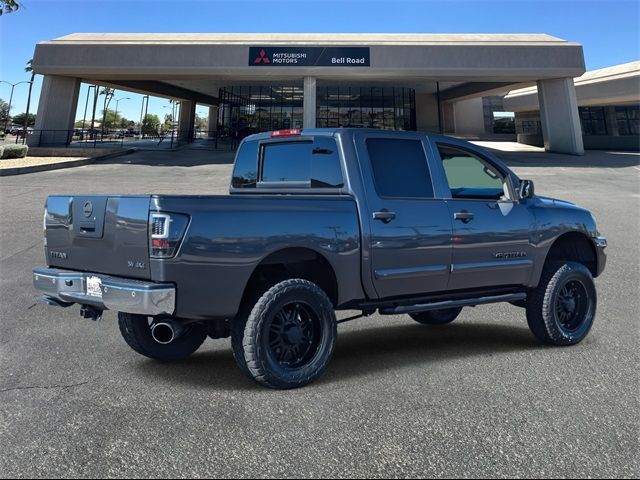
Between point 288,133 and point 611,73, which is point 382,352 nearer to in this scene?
point 288,133

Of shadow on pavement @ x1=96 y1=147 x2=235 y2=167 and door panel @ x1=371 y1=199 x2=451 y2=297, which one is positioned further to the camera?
shadow on pavement @ x1=96 y1=147 x2=235 y2=167

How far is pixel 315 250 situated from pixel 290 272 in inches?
15.7

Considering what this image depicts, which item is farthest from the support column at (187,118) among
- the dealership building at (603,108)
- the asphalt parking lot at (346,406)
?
the asphalt parking lot at (346,406)

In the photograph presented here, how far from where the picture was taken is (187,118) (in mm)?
51938

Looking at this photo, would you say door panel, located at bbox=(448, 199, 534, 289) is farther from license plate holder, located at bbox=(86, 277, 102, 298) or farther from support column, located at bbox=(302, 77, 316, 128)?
support column, located at bbox=(302, 77, 316, 128)

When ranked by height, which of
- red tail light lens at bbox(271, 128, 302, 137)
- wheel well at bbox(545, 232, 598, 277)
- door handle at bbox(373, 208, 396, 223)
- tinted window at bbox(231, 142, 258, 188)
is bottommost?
wheel well at bbox(545, 232, 598, 277)

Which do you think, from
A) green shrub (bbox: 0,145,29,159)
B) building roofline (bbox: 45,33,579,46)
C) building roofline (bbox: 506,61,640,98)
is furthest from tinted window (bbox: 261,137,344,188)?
building roofline (bbox: 506,61,640,98)

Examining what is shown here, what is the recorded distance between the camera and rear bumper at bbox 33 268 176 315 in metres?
3.34

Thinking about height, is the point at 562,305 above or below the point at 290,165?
below

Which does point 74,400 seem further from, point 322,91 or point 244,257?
point 322,91

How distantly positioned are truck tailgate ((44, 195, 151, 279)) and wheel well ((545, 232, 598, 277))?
13.8 ft

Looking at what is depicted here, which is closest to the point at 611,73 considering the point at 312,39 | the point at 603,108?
the point at 603,108

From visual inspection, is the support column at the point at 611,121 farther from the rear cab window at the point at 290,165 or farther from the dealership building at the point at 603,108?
the rear cab window at the point at 290,165

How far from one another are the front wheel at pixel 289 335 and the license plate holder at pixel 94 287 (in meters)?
1.12
